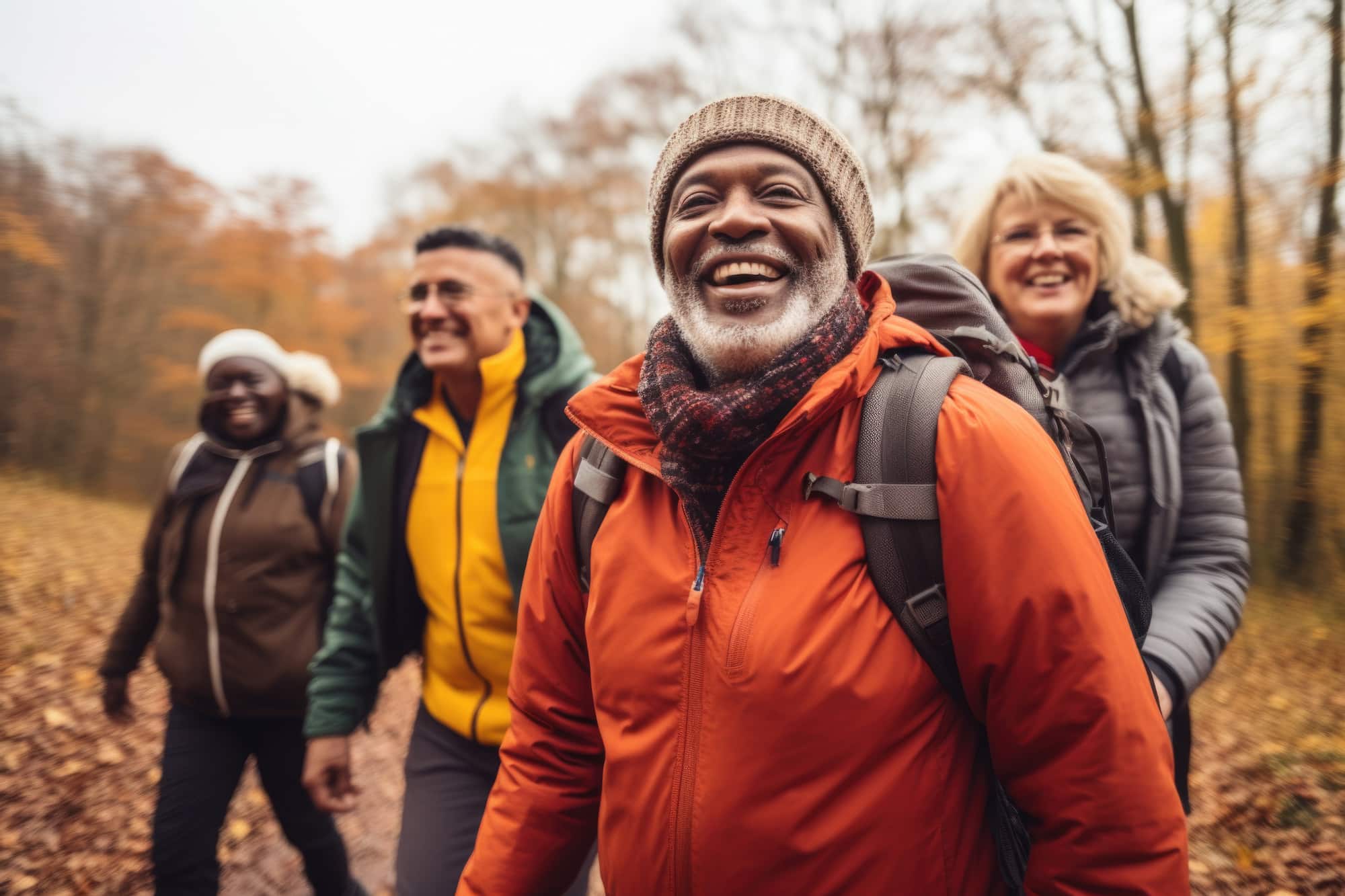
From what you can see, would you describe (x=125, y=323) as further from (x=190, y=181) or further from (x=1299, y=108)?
(x=1299, y=108)

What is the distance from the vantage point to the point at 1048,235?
7.07ft

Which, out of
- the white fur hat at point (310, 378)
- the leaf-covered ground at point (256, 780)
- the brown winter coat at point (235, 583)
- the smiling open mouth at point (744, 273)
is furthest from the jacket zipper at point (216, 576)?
the smiling open mouth at point (744, 273)

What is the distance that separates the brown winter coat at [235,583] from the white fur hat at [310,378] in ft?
1.08

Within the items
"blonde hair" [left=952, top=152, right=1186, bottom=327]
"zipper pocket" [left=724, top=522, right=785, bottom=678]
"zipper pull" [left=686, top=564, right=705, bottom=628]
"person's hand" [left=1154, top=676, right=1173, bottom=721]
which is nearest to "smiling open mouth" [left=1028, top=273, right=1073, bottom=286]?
"blonde hair" [left=952, top=152, right=1186, bottom=327]

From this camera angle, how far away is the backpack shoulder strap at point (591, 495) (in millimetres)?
1628

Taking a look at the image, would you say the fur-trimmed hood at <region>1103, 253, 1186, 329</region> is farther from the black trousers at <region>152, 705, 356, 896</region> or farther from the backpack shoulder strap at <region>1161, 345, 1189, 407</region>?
the black trousers at <region>152, 705, 356, 896</region>

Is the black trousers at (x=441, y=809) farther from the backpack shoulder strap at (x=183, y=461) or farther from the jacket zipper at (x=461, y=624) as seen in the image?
the backpack shoulder strap at (x=183, y=461)

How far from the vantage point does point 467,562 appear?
246cm

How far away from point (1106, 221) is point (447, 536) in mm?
2286

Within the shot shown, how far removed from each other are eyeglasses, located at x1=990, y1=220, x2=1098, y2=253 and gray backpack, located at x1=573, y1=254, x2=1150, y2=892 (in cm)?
66

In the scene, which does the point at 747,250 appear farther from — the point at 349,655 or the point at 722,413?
the point at 349,655

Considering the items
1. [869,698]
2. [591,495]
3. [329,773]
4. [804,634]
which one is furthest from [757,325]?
[329,773]

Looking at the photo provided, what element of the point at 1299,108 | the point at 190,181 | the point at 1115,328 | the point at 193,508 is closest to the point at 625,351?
the point at 190,181

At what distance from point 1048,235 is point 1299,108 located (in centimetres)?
651
